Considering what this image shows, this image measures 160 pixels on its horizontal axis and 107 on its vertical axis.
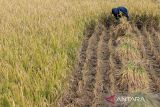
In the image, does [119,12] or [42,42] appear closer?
[42,42]

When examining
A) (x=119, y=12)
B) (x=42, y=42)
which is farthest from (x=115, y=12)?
(x=42, y=42)

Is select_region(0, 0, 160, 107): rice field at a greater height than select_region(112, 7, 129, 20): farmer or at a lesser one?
lesser

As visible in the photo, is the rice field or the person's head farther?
the person's head

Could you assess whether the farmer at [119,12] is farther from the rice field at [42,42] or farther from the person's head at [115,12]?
the rice field at [42,42]

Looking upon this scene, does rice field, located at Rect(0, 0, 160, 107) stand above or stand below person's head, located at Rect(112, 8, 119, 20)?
below

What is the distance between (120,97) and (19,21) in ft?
12.2

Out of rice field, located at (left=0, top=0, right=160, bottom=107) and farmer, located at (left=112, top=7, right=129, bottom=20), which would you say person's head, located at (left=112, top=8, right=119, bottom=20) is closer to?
farmer, located at (left=112, top=7, right=129, bottom=20)

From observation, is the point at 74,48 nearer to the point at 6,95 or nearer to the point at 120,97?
the point at 120,97

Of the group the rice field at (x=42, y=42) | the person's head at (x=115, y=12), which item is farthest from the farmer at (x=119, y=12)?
the rice field at (x=42, y=42)

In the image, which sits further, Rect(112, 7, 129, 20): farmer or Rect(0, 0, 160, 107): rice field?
Rect(112, 7, 129, 20): farmer

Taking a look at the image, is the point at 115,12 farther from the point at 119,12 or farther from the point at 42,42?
the point at 42,42

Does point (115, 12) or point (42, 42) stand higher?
point (115, 12)

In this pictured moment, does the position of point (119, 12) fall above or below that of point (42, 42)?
above

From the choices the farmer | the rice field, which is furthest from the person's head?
the rice field
